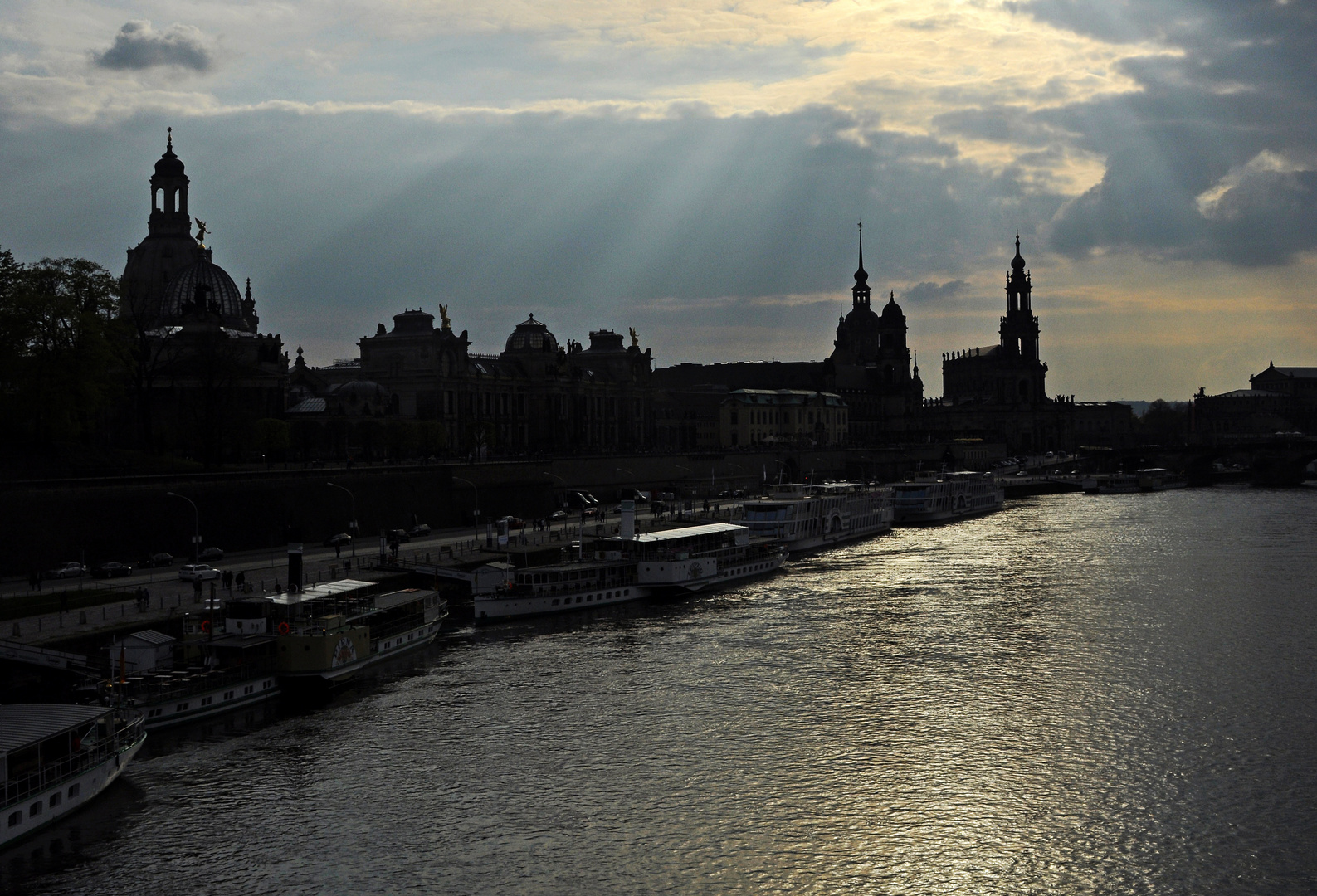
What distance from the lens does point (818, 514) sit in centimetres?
10575

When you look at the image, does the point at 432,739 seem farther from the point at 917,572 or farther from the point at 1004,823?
the point at 917,572

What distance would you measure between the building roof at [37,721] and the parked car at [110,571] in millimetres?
26958

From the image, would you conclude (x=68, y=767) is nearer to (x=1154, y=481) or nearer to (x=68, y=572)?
(x=68, y=572)

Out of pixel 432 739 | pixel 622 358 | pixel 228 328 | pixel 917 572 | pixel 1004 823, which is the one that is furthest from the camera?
pixel 622 358

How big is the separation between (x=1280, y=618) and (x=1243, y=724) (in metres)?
22.1

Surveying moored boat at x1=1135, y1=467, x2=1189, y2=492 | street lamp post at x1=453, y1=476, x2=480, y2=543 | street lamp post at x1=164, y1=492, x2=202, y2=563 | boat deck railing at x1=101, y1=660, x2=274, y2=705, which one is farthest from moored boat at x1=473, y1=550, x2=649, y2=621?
moored boat at x1=1135, y1=467, x2=1189, y2=492

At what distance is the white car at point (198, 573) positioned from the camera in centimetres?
5991

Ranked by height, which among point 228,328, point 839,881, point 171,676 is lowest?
point 839,881

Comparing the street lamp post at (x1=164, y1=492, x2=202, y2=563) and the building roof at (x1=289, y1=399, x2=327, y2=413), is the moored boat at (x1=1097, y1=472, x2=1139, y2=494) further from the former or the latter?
the street lamp post at (x1=164, y1=492, x2=202, y2=563)

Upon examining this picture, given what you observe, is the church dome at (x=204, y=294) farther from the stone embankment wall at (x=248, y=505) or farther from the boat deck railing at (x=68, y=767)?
the boat deck railing at (x=68, y=767)

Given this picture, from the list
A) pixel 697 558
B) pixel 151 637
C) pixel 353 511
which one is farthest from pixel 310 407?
pixel 151 637

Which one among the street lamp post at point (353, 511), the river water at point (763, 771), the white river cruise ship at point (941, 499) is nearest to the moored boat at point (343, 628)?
the river water at point (763, 771)

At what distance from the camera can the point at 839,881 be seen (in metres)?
31.0

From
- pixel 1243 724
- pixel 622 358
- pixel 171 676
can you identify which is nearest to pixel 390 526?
pixel 171 676
